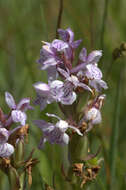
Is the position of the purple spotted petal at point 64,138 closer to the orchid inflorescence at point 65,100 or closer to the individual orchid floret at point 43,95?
the orchid inflorescence at point 65,100

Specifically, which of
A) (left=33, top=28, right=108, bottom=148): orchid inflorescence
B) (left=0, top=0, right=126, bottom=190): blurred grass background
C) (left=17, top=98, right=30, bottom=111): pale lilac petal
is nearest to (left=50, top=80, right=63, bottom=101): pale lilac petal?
(left=33, top=28, right=108, bottom=148): orchid inflorescence

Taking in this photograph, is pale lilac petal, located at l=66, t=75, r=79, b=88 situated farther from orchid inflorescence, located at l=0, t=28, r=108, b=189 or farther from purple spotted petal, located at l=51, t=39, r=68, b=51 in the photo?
purple spotted petal, located at l=51, t=39, r=68, b=51

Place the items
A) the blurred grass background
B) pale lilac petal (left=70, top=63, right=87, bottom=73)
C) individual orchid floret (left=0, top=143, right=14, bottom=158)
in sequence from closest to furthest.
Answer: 1. individual orchid floret (left=0, top=143, right=14, bottom=158)
2. pale lilac petal (left=70, top=63, right=87, bottom=73)
3. the blurred grass background

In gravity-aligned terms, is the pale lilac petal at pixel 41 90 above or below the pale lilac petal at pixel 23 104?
above

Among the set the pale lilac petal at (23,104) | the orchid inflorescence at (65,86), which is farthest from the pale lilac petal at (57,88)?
the pale lilac petal at (23,104)

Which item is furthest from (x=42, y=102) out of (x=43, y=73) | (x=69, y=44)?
(x=43, y=73)

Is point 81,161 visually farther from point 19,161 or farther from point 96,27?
point 96,27
